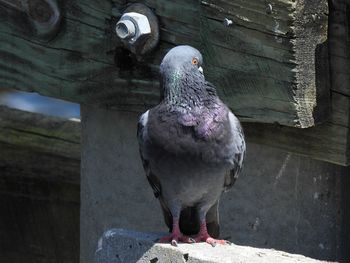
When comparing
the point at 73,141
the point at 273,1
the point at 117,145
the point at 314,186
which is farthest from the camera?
the point at 73,141

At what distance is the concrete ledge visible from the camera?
12.7 ft

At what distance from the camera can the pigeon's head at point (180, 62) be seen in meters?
4.18

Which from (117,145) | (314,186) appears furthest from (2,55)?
(314,186)

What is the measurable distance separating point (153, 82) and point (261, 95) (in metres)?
0.58

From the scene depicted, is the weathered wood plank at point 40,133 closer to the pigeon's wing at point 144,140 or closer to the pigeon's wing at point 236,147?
the pigeon's wing at point 144,140

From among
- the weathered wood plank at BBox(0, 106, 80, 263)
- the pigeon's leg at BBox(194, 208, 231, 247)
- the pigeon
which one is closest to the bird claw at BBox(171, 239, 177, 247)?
the pigeon

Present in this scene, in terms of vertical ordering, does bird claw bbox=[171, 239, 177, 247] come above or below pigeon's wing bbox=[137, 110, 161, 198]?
below

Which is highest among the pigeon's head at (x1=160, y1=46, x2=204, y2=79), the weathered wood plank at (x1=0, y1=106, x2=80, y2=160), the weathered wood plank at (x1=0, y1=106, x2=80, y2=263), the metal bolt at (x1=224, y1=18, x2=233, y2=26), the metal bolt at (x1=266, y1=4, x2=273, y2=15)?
the metal bolt at (x1=266, y1=4, x2=273, y2=15)

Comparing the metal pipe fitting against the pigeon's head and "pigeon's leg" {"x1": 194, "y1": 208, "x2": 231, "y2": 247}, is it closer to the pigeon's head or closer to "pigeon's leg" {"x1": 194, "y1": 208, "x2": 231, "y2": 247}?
the pigeon's head

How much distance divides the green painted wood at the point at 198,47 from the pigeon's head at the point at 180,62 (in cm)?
25

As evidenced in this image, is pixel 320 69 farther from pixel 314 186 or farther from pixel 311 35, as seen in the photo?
pixel 314 186

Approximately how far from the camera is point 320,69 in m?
4.29

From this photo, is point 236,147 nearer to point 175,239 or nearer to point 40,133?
point 175,239

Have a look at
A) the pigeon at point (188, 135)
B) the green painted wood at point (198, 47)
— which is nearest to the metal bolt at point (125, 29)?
the green painted wood at point (198, 47)
